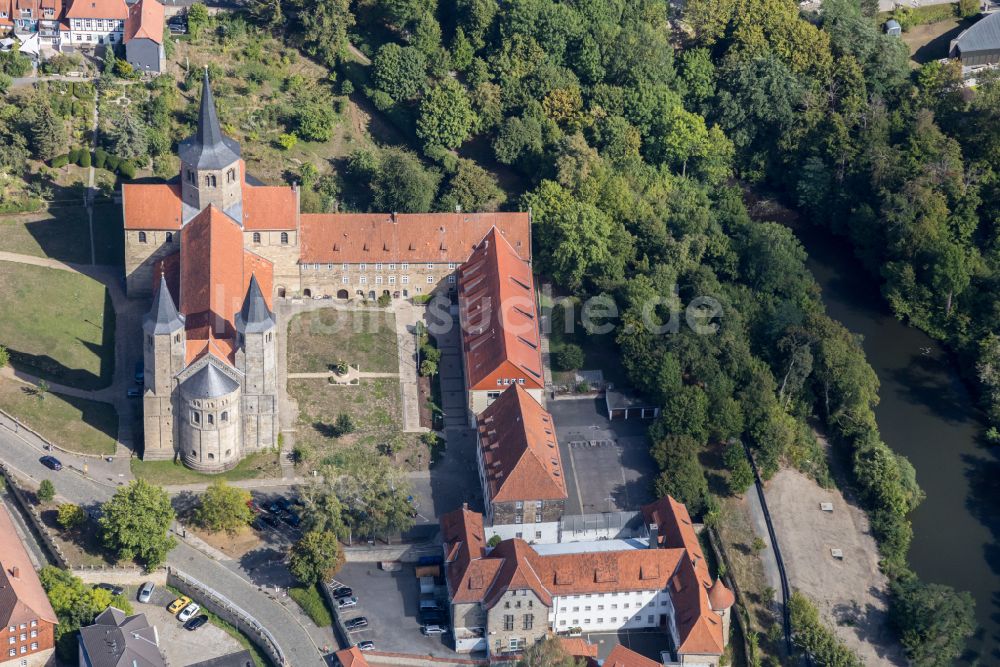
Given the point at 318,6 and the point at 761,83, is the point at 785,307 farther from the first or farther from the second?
the point at 318,6

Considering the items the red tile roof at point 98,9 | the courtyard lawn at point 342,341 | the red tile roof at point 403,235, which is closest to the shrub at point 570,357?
the red tile roof at point 403,235

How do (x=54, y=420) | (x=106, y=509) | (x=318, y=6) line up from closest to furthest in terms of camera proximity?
(x=106, y=509)
(x=54, y=420)
(x=318, y=6)

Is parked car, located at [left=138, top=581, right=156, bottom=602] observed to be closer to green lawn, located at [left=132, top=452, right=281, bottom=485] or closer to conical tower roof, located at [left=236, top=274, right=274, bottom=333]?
green lawn, located at [left=132, top=452, right=281, bottom=485]

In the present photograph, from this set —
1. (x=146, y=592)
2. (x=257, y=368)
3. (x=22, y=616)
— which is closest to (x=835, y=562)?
(x=257, y=368)

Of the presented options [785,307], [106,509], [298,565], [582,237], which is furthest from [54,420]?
[785,307]

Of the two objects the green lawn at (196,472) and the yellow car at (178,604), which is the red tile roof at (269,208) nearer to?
the green lawn at (196,472)

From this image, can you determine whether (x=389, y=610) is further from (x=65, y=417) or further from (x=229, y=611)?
(x=65, y=417)

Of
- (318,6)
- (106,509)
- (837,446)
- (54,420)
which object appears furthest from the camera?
(318,6)

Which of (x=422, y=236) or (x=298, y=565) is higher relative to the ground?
(x=422, y=236)
